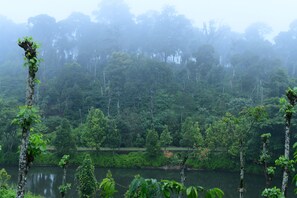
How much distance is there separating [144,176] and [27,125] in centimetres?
2769

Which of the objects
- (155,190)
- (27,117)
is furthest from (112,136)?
(155,190)

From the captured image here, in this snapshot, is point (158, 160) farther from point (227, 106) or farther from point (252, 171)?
point (227, 106)

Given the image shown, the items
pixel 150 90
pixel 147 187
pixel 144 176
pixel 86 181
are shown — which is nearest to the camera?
pixel 147 187

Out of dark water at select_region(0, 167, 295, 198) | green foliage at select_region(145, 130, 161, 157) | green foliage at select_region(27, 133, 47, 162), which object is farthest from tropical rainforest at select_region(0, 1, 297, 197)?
green foliage at select_region(27, 133, 47, 162)

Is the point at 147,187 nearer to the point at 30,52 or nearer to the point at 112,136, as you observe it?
the point at 30,52

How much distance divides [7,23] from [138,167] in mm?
74313

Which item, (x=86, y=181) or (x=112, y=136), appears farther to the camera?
(x=112, y=136)

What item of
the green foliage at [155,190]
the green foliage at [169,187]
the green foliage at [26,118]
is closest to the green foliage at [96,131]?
the green foliage at [26,118]

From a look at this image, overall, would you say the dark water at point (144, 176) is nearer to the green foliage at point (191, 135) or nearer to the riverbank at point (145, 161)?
the riverbank at point (145, 161)

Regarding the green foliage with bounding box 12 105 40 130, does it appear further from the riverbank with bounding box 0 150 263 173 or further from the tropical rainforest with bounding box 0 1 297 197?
the riverbank with bounding box 0 150 263 173

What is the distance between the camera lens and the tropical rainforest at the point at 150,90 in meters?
39.0

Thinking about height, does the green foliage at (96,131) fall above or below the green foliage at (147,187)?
below

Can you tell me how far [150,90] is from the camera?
55.0 m

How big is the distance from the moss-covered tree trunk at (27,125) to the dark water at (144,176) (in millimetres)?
18024
